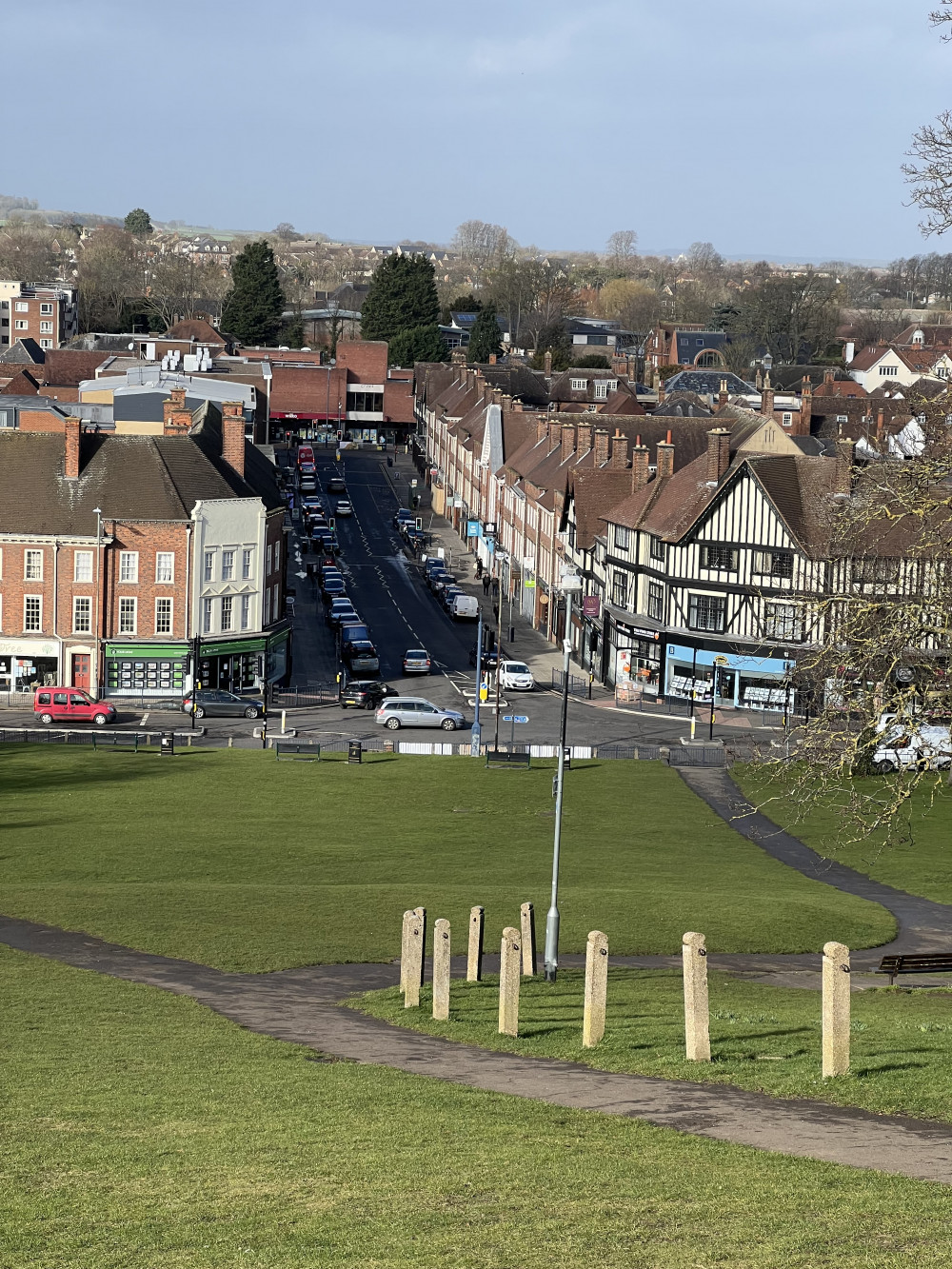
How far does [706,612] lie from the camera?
223 ft

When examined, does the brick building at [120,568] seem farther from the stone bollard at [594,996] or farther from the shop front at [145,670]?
the stone bollard at [594,996]

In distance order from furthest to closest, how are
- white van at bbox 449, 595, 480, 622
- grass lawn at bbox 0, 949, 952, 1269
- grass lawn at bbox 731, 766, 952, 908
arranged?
1. white van at bbox 449, 595, 480, 622
2. grass lawn at bbox 731, 766, 952, 908
3. grass lawn at bbox 0, 949, 952, 1269

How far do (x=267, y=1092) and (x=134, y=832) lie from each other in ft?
73.8

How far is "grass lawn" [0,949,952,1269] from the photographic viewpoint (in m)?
12.6

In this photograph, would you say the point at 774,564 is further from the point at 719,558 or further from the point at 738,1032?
the point at 738,1032

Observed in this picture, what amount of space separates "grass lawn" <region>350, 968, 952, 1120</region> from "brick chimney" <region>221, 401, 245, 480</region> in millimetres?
46206

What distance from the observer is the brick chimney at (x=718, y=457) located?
224 feet

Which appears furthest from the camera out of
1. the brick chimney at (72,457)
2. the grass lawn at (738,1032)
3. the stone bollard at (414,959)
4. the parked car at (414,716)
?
the brick chimney at (72,457)

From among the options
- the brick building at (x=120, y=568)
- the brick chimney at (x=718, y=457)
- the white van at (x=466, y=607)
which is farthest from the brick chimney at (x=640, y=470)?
the brick building at (x=120, y=568)

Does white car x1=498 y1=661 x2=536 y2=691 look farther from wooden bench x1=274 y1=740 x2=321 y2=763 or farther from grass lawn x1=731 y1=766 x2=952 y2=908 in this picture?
grass lawn x1=731 y1=766 x2=952 y2=908

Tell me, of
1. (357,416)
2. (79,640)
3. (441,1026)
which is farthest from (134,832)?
(357,416)

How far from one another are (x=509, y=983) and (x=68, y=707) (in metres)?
43.2

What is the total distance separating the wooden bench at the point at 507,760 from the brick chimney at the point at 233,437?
74.7ft

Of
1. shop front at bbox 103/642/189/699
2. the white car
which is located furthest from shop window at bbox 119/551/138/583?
the white car
